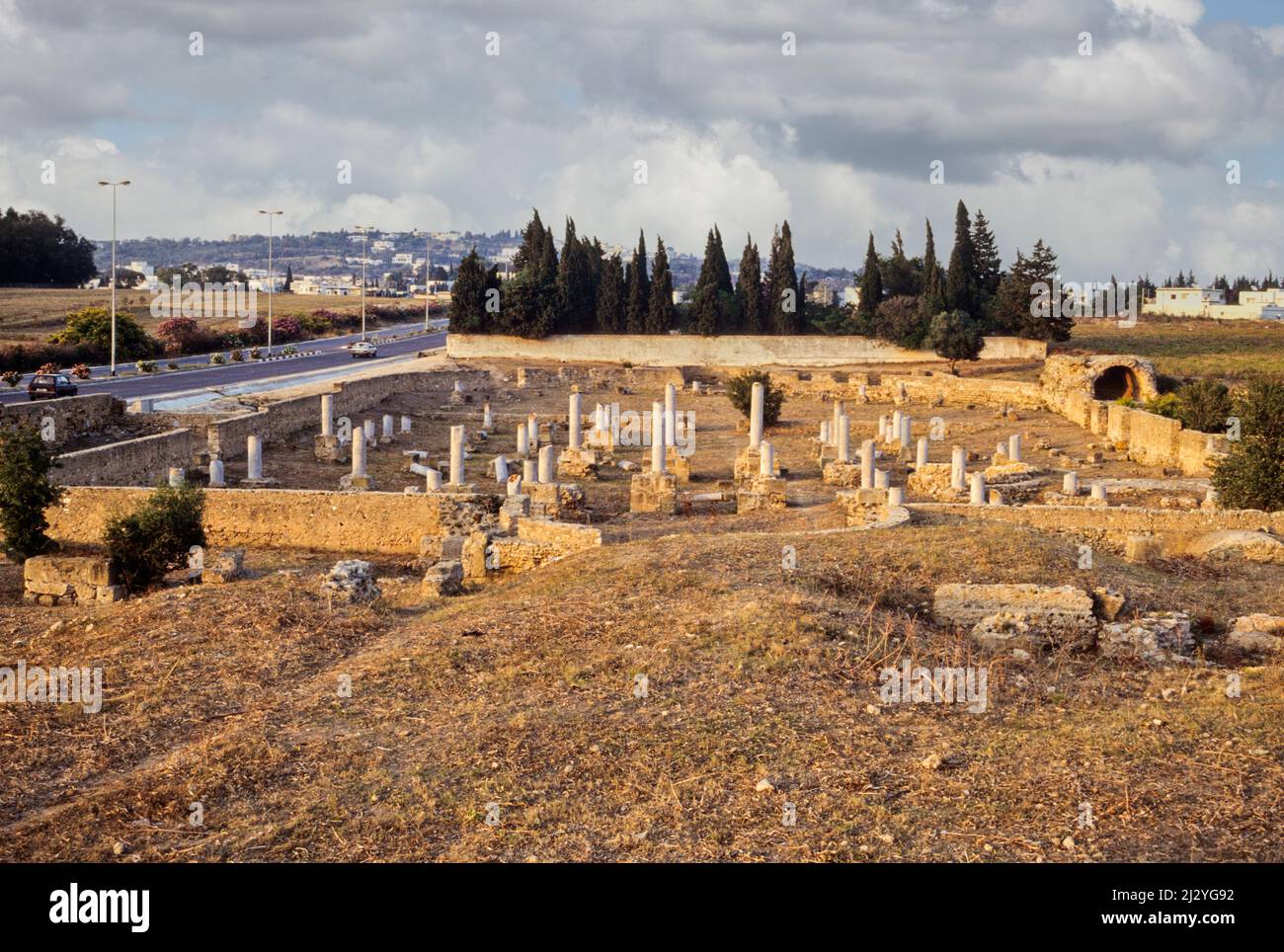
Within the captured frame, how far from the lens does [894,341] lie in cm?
6662

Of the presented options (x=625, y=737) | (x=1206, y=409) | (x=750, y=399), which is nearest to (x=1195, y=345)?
(x=750, y=399)

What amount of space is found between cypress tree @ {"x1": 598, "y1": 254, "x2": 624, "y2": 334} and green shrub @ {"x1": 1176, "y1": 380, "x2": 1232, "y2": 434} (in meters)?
39.7

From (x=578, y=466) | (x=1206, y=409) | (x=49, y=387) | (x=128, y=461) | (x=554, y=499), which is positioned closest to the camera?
(x=554, y=499)

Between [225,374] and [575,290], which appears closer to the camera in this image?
[225,374]

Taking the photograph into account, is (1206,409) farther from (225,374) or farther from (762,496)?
(225,374)

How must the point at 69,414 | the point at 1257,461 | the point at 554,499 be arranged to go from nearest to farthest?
the point at 1257,461 < the point at 554,499 < the point at 69,414

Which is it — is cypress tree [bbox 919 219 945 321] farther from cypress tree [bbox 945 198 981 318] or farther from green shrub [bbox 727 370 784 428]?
green shrub [bbox 727 370 784 428]

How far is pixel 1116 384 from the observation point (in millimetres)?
46781

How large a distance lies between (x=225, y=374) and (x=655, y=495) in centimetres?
2839

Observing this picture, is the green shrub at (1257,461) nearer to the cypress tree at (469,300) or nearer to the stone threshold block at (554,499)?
the stone threshold block at (554,499)

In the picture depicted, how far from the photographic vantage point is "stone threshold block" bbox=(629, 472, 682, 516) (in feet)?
79.2

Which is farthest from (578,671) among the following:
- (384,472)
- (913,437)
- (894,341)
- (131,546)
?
(894,341)
